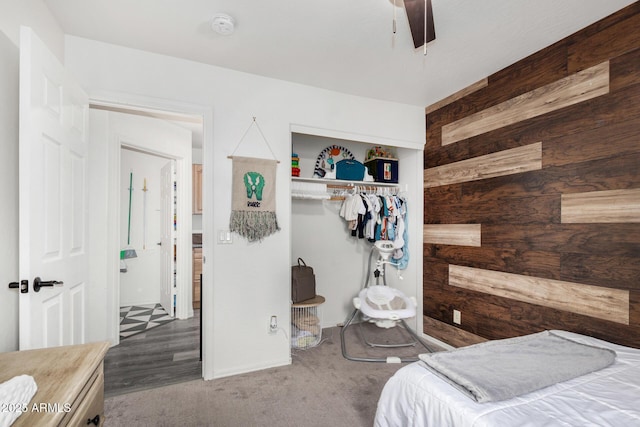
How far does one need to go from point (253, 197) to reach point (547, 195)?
2155 mm

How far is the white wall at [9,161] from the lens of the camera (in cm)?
145

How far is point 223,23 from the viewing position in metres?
2.01

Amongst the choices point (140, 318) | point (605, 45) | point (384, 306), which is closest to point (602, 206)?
point (605, 45)

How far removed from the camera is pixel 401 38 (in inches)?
85.7

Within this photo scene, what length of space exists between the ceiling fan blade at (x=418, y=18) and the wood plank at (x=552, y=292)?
181 cm

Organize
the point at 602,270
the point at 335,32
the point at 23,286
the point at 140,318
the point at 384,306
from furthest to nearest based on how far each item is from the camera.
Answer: the point at 140,318 → the point at 384,306 → the point at 335,32 → the point at 602,270 → the point at 23,286

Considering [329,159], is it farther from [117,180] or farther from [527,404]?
[527,404]

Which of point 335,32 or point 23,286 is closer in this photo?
point 23,286

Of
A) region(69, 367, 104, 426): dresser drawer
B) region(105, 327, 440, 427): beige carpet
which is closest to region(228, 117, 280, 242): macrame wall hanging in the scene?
region(105, 327, 440, 427): beige carpet

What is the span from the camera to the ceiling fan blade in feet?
4.40

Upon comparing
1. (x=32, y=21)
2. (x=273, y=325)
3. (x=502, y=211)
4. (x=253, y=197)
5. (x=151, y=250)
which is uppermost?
(x=32, y=21)

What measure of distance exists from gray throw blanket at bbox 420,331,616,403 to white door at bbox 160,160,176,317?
355cm

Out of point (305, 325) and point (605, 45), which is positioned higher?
point (605, 45)

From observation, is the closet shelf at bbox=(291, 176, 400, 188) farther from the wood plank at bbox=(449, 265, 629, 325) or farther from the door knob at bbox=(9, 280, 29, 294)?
the door knob at bbox=(9, 280, 29, 294)
